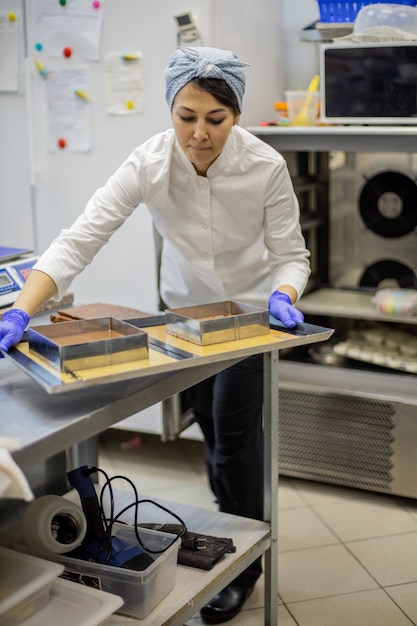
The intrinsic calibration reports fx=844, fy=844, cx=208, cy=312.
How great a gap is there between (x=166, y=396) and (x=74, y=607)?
18.1 inches

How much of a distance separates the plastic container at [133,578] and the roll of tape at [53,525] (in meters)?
0.02

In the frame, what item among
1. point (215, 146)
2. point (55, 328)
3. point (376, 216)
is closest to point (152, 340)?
point (55, 328)

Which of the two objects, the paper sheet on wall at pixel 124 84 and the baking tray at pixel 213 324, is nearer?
the baking tray at pixel 213 324

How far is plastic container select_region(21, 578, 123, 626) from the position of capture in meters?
1.64

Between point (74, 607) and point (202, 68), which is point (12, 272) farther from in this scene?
point (74, 607)

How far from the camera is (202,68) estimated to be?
6.46ft

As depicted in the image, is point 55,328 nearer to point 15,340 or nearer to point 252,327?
point 15,340

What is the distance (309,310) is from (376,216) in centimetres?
49

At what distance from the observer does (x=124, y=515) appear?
2154mm

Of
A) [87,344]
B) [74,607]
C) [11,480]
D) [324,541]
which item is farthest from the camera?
[324,541]

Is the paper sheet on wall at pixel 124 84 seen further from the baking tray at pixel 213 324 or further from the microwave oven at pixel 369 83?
the baking tray at pixel 213 324

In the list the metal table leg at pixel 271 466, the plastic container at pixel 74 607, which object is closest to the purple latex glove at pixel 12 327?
the plastic container at pixel 74 607

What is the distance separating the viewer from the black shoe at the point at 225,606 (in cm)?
231

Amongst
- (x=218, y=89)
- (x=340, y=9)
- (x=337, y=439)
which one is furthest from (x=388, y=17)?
(x=337, y=439)
